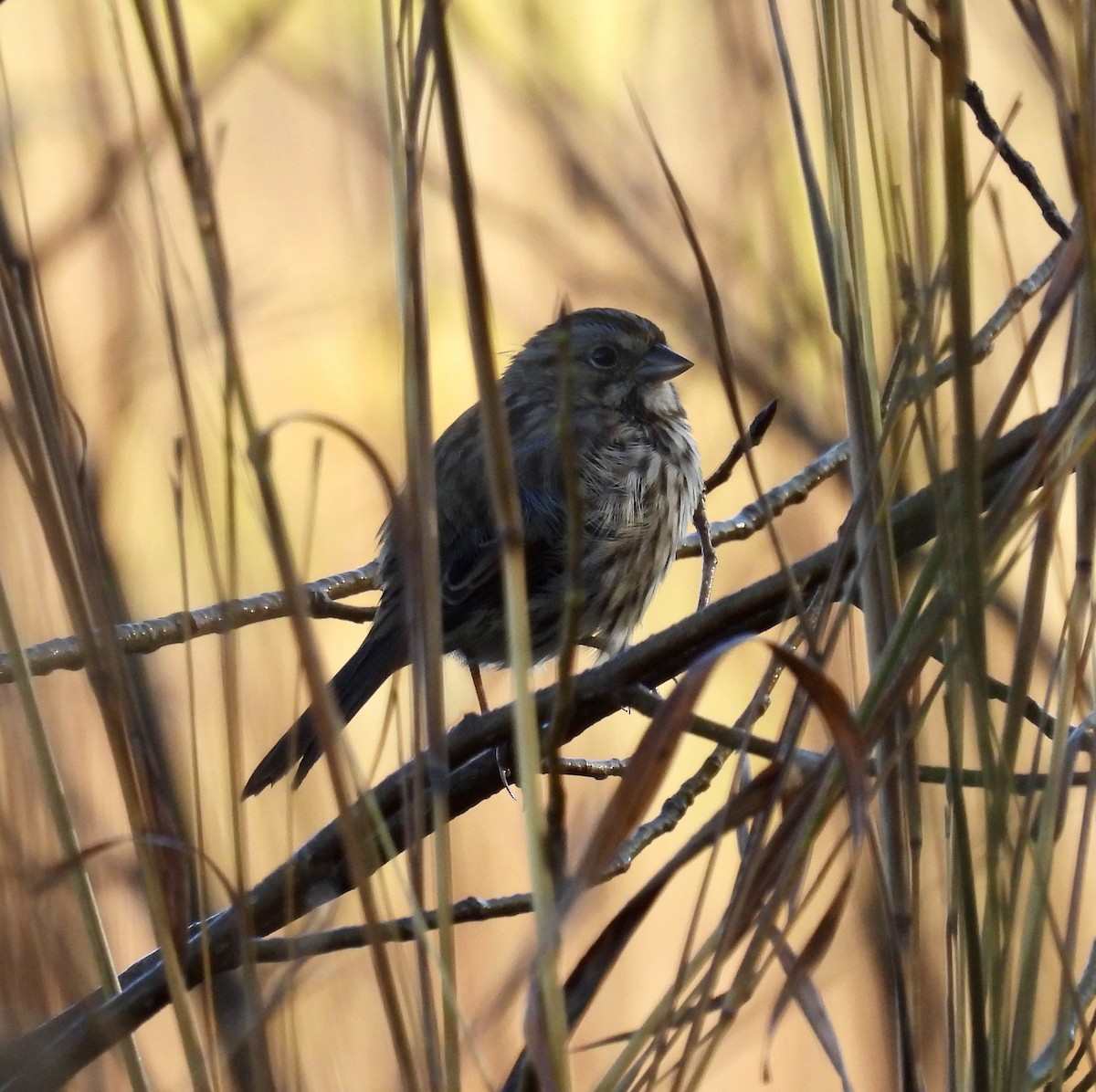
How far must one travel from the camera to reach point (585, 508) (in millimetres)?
1891

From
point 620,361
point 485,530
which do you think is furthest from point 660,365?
point 485,530

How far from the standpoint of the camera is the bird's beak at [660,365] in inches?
91.4

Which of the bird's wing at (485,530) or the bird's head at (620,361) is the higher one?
the bird's head at (620,361)

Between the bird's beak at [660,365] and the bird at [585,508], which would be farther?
the bird's beak at [660,365]

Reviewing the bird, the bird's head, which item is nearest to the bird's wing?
the bird

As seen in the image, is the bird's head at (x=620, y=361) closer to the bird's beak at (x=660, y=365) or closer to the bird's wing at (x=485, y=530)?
the bird's beak at (x=660, y=365)

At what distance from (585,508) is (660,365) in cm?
53

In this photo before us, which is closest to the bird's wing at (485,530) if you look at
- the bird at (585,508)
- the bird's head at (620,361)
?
the bird at (585,508)

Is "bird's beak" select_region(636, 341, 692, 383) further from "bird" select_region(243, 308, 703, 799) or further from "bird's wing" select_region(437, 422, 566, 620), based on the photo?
"bird's wing" select_region(437, 422, 566, 620)

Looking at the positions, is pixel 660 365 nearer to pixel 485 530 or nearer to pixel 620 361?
pixel 620 361

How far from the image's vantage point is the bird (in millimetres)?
2014

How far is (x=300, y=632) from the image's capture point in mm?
597

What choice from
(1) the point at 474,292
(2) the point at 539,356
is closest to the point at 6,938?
(1) the point at 474,292

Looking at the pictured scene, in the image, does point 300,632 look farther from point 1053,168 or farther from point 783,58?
point 1053,168
